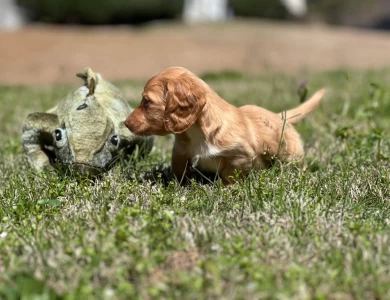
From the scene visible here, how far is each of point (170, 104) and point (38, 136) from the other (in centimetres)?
115

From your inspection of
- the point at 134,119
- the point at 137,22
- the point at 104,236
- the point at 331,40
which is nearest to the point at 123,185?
the point at 134,119

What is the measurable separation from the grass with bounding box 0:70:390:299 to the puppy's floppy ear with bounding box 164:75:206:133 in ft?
1.08

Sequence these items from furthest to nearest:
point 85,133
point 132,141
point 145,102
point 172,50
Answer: point 172,50
point 132,141
point 85,133
point 145,102

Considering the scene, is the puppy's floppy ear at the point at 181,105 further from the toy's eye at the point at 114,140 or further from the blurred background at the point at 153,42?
the blurred background at the point at 153,42

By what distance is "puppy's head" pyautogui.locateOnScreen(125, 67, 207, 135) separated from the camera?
3084 millimetres

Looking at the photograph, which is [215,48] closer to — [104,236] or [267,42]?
[267,42]

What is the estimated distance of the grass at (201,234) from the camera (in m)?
2.13

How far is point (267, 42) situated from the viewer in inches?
619

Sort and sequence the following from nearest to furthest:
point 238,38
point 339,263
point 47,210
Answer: point 339,263 < point 47,210 < point 238,38

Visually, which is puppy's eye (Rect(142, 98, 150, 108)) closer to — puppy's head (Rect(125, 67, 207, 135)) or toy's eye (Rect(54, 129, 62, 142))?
puppy's head (Rect(125, 67, 207, 135))

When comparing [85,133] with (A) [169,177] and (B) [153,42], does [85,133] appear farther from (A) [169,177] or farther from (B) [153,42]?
(B) [153,42]

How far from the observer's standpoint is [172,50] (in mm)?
14695

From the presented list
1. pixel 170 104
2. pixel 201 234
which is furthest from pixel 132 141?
pixel 201 234

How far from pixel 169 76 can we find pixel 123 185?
0.65 m
